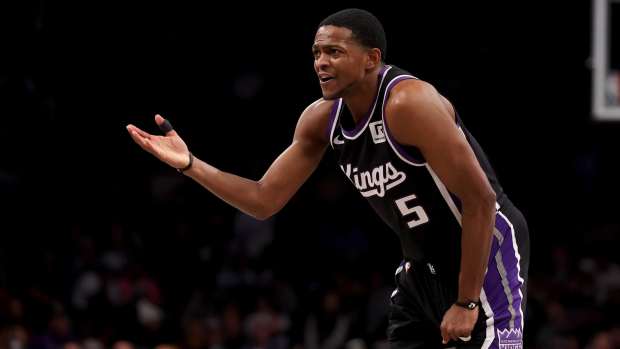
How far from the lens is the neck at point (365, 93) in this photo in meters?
3.96

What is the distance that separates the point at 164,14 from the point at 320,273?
2668mm

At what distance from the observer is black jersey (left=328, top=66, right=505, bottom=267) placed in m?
3.88

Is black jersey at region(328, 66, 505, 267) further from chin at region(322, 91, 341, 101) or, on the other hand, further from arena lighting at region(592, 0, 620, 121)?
arena lighting at region(592, 0, 620, 121)

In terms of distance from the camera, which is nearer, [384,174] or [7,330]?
[384,174]

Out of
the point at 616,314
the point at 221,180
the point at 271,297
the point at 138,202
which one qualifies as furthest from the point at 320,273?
the point at 221,180

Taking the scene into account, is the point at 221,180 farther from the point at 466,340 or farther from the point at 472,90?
the point at 472,90

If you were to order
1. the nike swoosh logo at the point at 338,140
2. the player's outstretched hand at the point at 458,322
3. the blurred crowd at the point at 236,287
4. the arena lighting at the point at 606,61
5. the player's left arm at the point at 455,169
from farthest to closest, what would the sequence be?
the blurred crowd at the point at 236,287
the arena lighting at the point at 606,61
the nike swoosh logo at the point at 338,140
the player's outstretched hand at the point at 458,322
the player's left arm at the point at 455,169

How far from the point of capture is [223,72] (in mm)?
10336

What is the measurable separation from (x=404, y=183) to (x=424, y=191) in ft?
0.25

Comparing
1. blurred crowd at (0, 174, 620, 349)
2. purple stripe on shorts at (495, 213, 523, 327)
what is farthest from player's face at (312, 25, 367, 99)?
blurred crowd at (0, 174, 620, 349)

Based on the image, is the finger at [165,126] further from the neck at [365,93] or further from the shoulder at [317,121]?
the neck at [365,93]

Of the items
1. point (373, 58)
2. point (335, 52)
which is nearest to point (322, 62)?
point (335, 52)

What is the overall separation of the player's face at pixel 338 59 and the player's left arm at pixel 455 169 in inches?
7.7

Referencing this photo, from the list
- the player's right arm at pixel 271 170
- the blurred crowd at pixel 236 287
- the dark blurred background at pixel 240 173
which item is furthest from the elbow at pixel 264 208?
the dark blurred background at pixel 240 173
